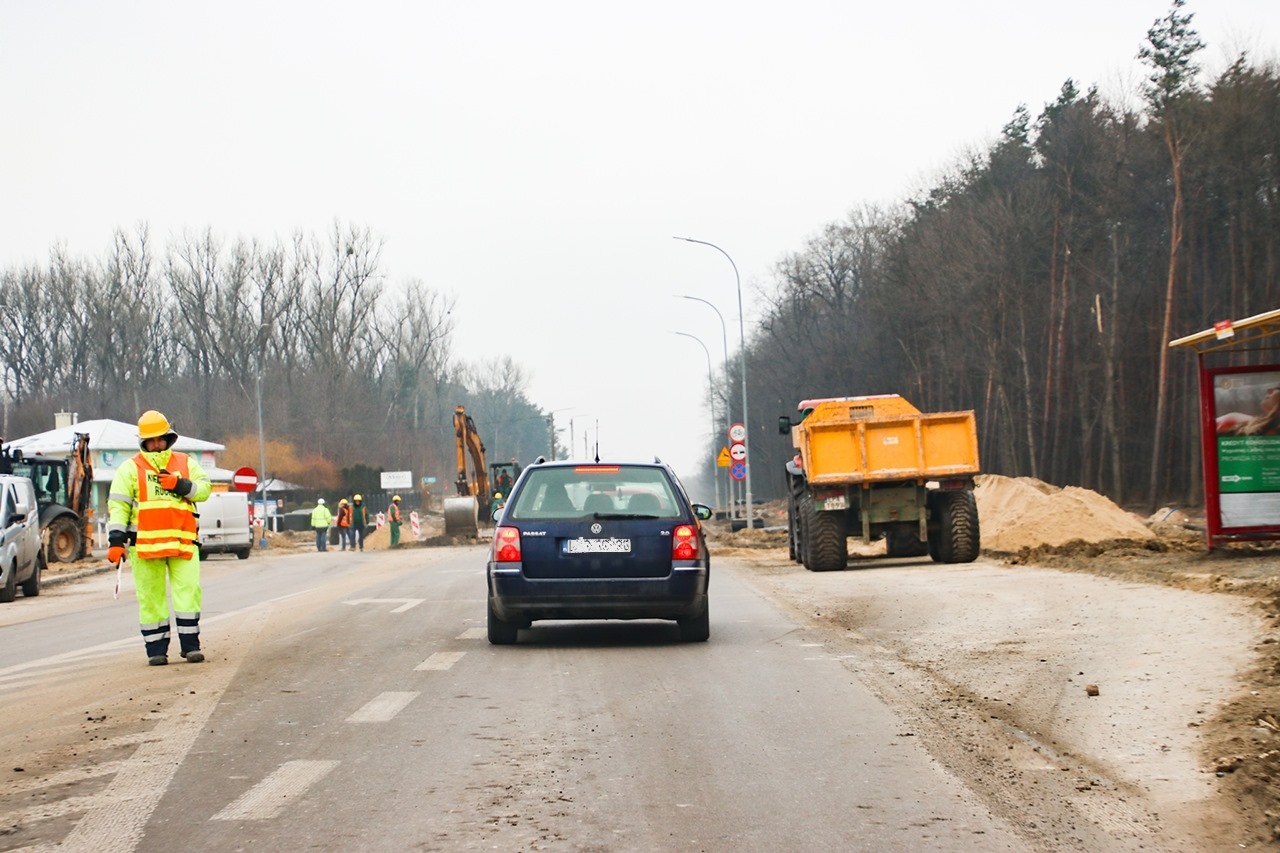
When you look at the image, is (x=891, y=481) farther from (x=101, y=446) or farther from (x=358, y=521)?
(x=101, y=446)

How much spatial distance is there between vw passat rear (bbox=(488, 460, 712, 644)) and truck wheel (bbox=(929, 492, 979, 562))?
463 inches

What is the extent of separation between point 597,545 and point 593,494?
1.51 ft

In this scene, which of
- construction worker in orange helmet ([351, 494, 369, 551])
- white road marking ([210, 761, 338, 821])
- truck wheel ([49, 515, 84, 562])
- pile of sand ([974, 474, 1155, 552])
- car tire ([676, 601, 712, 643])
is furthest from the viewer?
construction worker in orange helmet ([351, 494, 369, 551])

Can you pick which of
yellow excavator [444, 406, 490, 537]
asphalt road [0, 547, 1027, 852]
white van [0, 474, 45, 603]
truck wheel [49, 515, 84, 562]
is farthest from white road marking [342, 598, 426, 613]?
yellow excavator [444, 406, 490, 537]

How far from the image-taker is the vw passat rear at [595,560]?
38.7ft

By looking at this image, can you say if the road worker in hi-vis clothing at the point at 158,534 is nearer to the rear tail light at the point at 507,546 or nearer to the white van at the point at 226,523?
the rear tail light at the point at 507,546

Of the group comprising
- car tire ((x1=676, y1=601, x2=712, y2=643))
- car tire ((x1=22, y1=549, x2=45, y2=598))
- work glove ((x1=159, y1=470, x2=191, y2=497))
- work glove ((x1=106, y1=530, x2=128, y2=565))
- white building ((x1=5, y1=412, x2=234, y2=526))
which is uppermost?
white building ((x1=5, y1=412, x2=234, y2=526))

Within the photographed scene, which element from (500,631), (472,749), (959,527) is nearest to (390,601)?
(500,631)

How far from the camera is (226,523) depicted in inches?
1590

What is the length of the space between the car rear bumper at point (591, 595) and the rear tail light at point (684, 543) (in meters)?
0.10

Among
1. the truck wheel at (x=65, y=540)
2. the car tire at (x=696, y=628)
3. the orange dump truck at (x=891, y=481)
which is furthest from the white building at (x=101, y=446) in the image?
the car tire at (x=696, y=628)

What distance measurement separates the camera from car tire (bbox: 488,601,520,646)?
12.1 m

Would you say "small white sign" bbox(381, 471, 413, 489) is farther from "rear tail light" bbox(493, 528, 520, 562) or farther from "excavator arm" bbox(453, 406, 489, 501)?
"rear tail light" bbox(493, 528, 520, 562)

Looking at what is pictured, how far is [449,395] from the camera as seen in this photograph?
110875 mm
